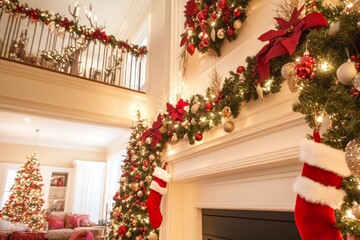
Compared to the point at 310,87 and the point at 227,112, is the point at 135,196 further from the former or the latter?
the point at 310,87

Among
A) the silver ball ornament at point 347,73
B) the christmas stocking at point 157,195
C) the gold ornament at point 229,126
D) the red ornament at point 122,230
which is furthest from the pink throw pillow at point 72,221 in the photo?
the silver ball ornament at point 347,73

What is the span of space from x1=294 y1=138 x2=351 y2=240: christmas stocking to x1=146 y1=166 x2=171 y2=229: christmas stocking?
5.36 ft

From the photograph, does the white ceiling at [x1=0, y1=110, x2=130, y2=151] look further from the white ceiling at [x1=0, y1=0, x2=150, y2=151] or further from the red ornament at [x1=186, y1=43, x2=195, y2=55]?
the red ornament at [x1=186, y1=43, x2=195, y2=55]

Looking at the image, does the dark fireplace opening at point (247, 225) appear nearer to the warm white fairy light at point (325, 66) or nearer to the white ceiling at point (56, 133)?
the warm white fairy light at point (325, 66)

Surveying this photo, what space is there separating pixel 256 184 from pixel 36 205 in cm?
695

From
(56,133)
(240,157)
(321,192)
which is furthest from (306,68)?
(56,133)

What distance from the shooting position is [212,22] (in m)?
2.17

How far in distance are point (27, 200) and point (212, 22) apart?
273 inches

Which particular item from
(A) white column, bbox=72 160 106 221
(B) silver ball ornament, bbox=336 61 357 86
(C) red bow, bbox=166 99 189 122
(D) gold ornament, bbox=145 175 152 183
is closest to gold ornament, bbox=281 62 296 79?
(B) silver ball ornament, bbox=336 61 357 86

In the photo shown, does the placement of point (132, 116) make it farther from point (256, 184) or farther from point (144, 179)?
point (256, 184)

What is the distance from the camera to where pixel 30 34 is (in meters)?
6.43

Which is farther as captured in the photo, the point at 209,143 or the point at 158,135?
the point at 158,135

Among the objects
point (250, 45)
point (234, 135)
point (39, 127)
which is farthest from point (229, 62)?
point (39, 127)

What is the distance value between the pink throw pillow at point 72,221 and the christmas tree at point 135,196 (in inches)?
163
